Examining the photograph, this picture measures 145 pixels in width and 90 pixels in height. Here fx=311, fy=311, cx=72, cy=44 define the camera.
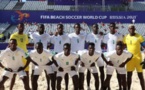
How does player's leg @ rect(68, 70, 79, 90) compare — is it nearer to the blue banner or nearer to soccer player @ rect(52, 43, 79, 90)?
soccer player @ rect(52, 43, 79, 90)

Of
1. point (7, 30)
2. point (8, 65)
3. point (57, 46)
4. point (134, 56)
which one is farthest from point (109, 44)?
point (7, 30)

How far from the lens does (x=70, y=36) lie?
853 centimetres

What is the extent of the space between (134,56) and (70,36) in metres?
1.81

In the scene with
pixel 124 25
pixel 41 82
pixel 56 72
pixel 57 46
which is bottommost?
pixel 124 25

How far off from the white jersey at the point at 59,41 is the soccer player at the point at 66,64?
77cm

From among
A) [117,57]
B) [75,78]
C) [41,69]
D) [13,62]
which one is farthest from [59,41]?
[117,57]

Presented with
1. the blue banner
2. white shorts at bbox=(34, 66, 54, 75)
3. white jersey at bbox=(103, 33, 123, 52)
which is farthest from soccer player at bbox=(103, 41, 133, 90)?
the blue banner

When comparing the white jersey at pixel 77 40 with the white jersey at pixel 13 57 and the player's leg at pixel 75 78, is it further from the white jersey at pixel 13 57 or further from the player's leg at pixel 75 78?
the white jersey at pixel 13 57

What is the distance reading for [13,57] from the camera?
745 cm

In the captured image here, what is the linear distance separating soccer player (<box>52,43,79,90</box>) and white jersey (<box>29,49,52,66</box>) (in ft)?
0.59

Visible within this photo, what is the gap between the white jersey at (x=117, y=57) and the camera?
7.75 m

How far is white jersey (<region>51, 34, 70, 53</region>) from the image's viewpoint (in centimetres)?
845

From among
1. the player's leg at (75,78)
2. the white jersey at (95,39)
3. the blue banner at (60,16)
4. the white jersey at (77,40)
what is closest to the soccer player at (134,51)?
the white jersey at (95,39)

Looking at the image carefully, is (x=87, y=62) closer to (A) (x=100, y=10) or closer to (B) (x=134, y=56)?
(B) (x=134, y=56)
